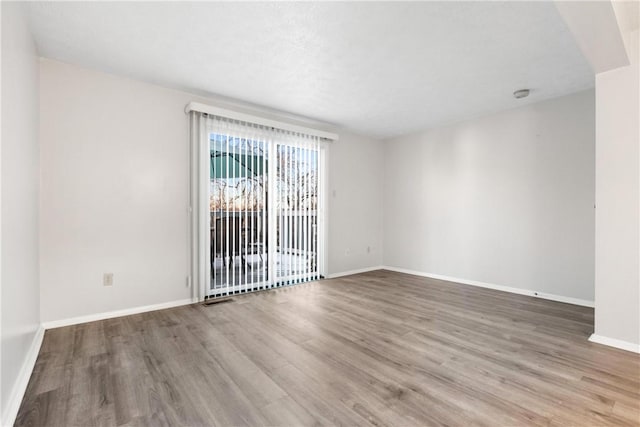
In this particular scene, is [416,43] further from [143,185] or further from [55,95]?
[55,95]

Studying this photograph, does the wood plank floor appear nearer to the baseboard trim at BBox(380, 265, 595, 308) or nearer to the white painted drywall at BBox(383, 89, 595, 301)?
the baseboard trim at BBox(380, 265, 595, 308)

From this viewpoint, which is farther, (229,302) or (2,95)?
(229,302)

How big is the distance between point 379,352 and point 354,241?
332 centimetres

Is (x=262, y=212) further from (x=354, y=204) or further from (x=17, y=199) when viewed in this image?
(x=17, y=199)

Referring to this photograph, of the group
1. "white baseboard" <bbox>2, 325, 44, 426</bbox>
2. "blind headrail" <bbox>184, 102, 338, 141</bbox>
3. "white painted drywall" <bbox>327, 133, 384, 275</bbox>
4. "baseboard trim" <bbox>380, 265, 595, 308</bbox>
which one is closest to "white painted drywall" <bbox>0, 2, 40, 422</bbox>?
"white baseboard" <bbox>2, 325, 44, 426</bbox>

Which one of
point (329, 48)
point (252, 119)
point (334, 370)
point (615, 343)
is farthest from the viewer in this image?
point (252, 119)

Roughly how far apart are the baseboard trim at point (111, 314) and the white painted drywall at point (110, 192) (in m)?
0.04

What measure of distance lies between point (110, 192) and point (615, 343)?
4.95m

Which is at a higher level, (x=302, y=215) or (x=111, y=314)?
(x=302, y=215)

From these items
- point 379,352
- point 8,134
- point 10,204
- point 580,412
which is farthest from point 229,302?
point 580,412

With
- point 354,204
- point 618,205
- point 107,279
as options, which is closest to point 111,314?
point 107,279

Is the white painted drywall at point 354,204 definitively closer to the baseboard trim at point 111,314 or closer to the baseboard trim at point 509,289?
the baseboard trim at point 509,289

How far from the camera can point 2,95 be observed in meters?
1.52

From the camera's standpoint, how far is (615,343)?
2.50m
